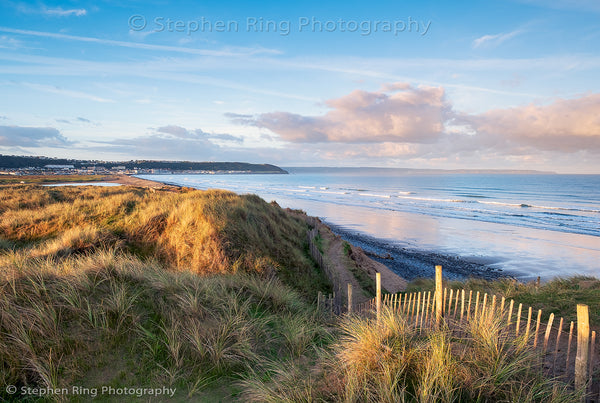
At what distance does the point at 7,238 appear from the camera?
42.2ft

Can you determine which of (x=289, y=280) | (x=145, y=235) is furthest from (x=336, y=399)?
(x=145, y=235)

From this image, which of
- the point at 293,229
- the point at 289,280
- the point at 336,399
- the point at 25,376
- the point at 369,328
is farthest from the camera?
the point at 293,229

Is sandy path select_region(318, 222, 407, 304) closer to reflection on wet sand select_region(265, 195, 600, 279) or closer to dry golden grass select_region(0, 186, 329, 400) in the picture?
dry golden grass select_region(0, 186, 329, 400)

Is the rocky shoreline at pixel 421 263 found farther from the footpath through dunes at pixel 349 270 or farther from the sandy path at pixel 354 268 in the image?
the footpath through dunes at pixel 349 270

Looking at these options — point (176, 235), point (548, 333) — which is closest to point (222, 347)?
point (548, 333)

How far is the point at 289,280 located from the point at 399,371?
916 centimetres

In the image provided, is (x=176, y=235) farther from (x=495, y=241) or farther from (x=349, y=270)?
(x=495, y=241)

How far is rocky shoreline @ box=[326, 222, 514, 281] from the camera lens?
2047 cm

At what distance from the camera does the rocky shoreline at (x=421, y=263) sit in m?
Result: 20.5

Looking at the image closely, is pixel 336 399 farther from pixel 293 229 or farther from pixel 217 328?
pixel 293 229

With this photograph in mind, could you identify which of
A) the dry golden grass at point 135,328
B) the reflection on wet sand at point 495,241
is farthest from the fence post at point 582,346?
the reflection on wet sand at point 495,241

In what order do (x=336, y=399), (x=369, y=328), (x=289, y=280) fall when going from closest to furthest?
(x=336, y=399) < (x=369, y=328) < (x=289, y=280)

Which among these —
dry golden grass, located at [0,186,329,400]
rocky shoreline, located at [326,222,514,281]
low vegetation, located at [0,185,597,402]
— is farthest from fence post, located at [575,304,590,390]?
rocky shoreline, located at [326,222,514,281]

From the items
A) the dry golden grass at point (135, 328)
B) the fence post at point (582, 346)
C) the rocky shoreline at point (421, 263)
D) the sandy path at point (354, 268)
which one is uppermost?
the fence post at point (582, 346)
